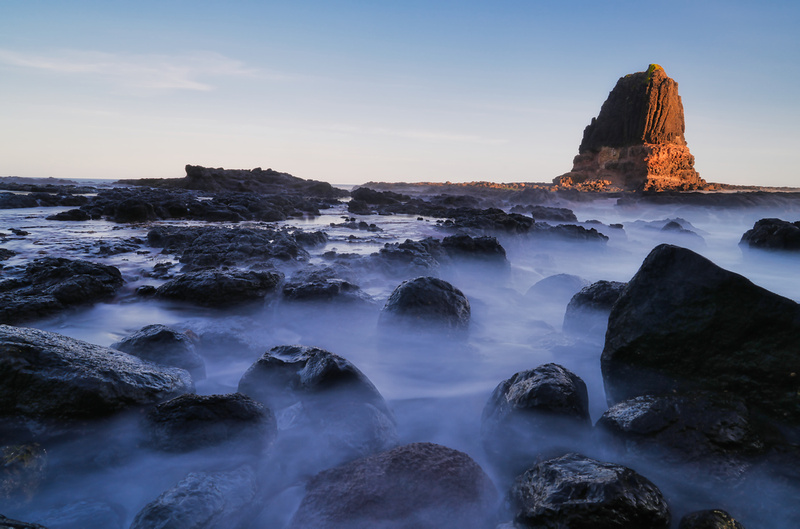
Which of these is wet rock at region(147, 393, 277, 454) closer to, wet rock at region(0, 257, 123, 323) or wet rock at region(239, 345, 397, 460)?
wet rock at region(239, 345, 397, 460)

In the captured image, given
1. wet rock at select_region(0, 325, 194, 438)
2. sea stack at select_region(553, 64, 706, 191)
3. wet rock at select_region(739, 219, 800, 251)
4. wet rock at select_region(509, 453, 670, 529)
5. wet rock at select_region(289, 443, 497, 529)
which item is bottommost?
wet rock at select_region(289, 443, 497, 529)

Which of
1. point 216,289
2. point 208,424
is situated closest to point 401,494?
point 208,424

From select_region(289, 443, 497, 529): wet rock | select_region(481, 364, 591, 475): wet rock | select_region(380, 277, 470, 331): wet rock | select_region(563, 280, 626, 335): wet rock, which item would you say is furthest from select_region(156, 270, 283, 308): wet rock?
select_region(563, 280, 626, 335): wet rock

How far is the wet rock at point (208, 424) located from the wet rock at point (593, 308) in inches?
132

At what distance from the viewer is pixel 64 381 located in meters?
2.14

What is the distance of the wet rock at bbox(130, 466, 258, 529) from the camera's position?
1656mm

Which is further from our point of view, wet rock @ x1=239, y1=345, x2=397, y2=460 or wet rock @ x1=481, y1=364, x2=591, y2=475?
wet rock @ x1=239, y1=345, x2=397, y2=460

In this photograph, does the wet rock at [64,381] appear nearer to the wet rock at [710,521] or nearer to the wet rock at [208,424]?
the wet rock at [208,424]

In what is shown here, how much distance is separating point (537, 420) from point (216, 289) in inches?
155

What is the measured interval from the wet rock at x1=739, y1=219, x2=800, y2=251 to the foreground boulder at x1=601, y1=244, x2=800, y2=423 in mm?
9166

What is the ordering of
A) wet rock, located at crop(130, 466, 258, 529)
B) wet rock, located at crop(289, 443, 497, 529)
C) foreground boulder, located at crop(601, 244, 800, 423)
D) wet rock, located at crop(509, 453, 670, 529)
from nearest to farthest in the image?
wet rock, located at crop(509, 453, 670, 529) < wet rock, located at crop(130, 466, 258, 529) < wet rock, located at crop(289, 443, 497, 529) < foreground boulder, located at crop(601, 244, 800, 423)

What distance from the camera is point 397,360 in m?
3.92

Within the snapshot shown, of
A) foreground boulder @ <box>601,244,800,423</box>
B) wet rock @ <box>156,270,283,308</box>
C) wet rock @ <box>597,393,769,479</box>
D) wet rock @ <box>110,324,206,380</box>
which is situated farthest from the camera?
wet rock @ <box>156,270,283,308</box>

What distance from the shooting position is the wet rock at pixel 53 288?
3742 millimetres
